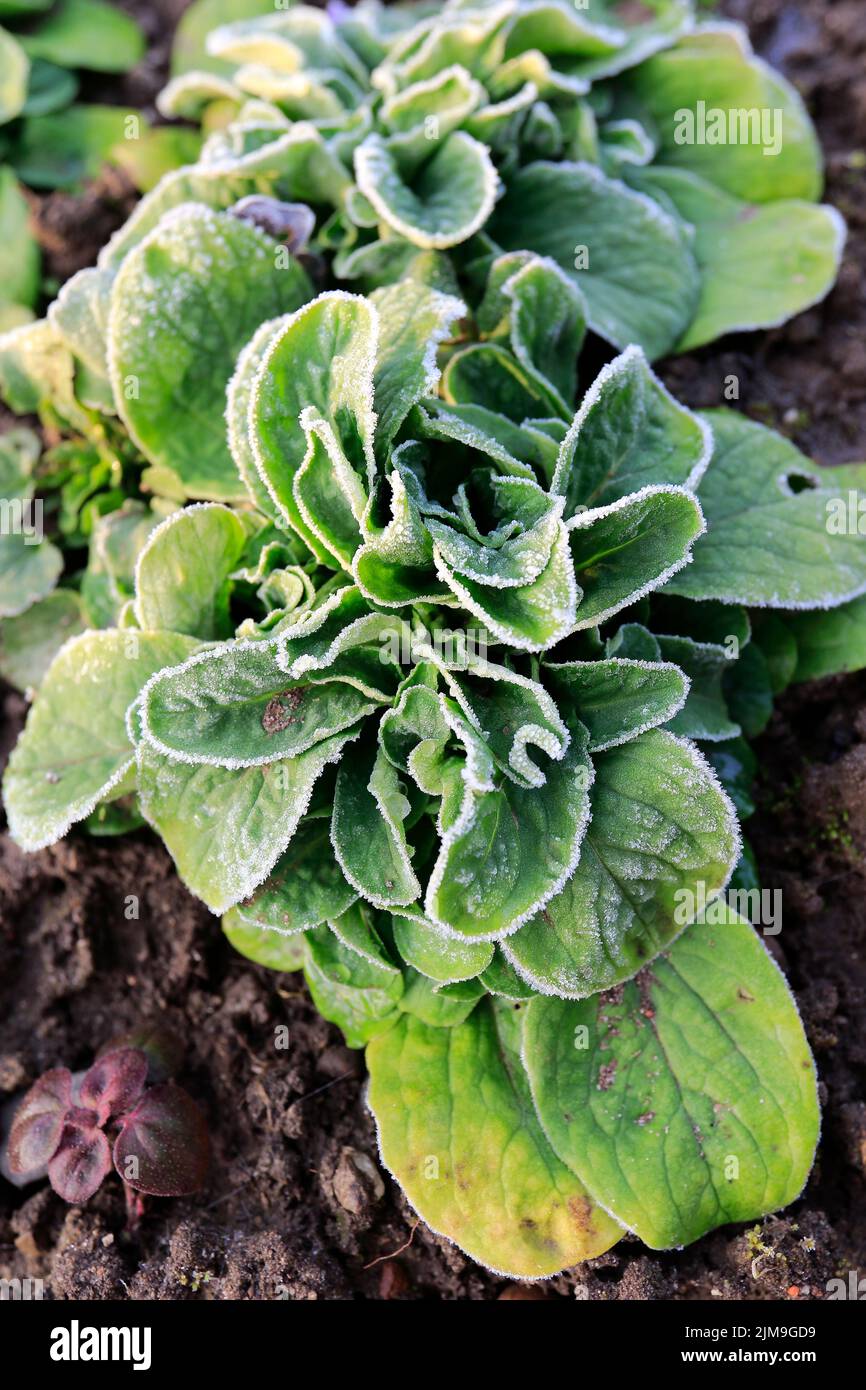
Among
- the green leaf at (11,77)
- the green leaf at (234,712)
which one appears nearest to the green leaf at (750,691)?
the green leaf at (234,712)

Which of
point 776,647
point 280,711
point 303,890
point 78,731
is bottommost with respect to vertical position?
point 303,890

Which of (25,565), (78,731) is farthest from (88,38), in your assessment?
(78,731)

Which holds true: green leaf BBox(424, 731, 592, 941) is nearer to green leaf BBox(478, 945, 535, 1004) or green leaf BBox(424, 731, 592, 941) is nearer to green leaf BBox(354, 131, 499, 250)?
green leaf BBox(478, 945, 535, 1004)

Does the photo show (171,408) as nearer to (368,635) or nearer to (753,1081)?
(368,635)

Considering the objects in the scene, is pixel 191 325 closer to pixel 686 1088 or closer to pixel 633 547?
pixel 633 547

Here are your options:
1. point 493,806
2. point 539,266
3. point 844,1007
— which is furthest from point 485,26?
point 844,1007

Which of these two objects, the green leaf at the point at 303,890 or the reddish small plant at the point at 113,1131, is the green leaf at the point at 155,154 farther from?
the reddish small plant at the point at 113,1131
